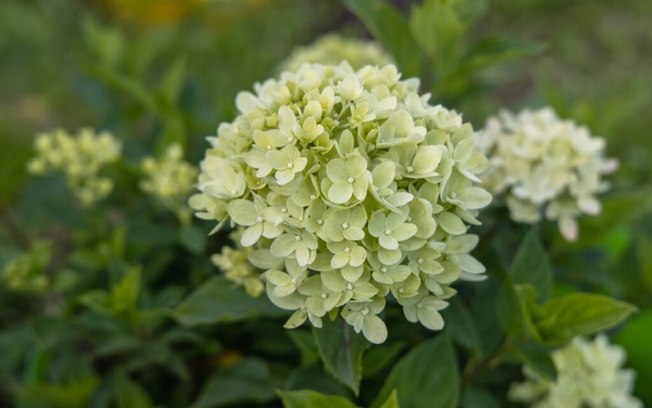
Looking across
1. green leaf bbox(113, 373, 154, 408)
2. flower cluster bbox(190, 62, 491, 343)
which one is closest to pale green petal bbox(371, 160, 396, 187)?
flower cluster bbox(190, 62, 491, 343)

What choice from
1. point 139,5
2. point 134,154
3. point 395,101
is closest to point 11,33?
point 139,5

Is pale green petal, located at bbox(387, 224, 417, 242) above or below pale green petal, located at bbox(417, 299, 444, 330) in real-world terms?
above

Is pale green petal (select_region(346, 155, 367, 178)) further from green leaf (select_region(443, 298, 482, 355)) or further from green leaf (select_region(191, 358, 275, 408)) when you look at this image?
green leaf (select_region(191, 358, 275, 408))

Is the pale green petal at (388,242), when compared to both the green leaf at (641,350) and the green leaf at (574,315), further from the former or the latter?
the green leaf at (641,350)

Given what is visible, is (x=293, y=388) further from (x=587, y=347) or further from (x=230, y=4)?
(x=230, y=4)

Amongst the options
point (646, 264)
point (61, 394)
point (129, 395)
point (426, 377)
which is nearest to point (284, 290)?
point (426, 377)
